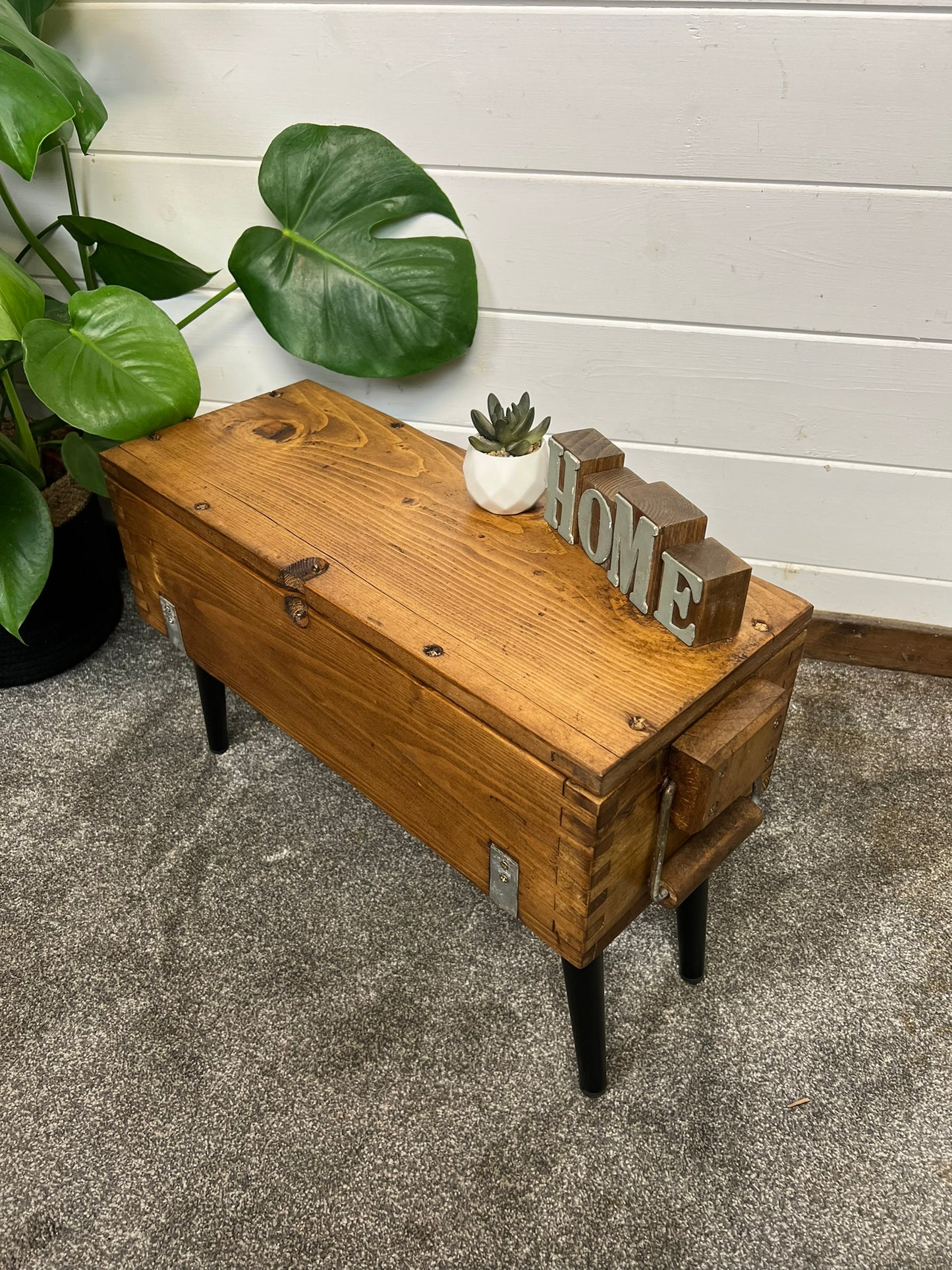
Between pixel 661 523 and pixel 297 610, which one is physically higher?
pixel 661 523

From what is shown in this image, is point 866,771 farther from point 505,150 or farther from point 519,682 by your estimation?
point 505,150

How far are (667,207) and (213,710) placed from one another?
3.18 ft

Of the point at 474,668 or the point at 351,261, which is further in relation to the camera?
the point at 351,261

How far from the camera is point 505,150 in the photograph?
133cm

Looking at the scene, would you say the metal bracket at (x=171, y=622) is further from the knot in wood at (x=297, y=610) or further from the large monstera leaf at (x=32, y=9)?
the large monstera leaf at (x=32, y=9)

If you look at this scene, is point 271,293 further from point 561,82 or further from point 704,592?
point 704,592

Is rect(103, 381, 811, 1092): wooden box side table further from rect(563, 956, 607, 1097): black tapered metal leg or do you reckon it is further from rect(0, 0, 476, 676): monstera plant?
rect(0, 0, 476, 676): monstera plant

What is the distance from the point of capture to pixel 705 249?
52.7 inches

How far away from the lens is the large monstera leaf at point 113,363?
114 centimetres

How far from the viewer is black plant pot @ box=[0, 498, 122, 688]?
159cm

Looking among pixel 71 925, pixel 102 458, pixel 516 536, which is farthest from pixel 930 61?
pixel 71 925

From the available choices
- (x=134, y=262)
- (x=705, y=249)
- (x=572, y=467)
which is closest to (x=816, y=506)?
(x=705, y=249)

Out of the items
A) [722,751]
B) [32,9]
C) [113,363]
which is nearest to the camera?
[722,751]

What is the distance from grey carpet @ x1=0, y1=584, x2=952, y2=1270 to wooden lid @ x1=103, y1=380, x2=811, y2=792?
466mm
